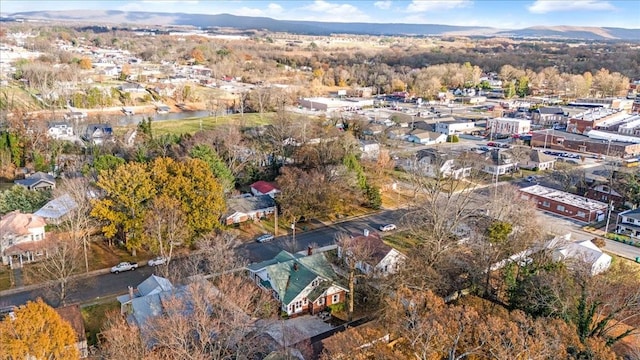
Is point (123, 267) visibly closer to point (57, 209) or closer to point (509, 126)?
point (57, 209)

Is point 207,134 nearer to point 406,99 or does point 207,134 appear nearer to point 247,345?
point 247,345

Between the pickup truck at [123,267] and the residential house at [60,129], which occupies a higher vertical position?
the residential house at [60,129]

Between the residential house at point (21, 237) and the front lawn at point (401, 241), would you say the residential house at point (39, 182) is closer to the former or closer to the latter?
the residential house at point (21, 237)

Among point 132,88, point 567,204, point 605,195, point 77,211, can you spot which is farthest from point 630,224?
point 132,88

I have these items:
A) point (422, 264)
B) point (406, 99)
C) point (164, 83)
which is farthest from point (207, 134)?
point (406, 99)

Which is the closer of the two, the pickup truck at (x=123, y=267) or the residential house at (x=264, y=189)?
the pickup truck at (x=123, y=267)

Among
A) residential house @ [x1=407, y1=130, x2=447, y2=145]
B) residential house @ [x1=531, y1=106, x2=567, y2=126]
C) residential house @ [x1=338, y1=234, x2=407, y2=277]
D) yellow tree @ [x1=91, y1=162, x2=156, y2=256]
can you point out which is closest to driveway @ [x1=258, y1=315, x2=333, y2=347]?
residential house @ [x1=338, y1=234, x2=407, y2=277]

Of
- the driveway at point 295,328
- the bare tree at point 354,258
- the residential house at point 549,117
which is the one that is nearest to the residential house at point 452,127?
the residential house at point 549,117
